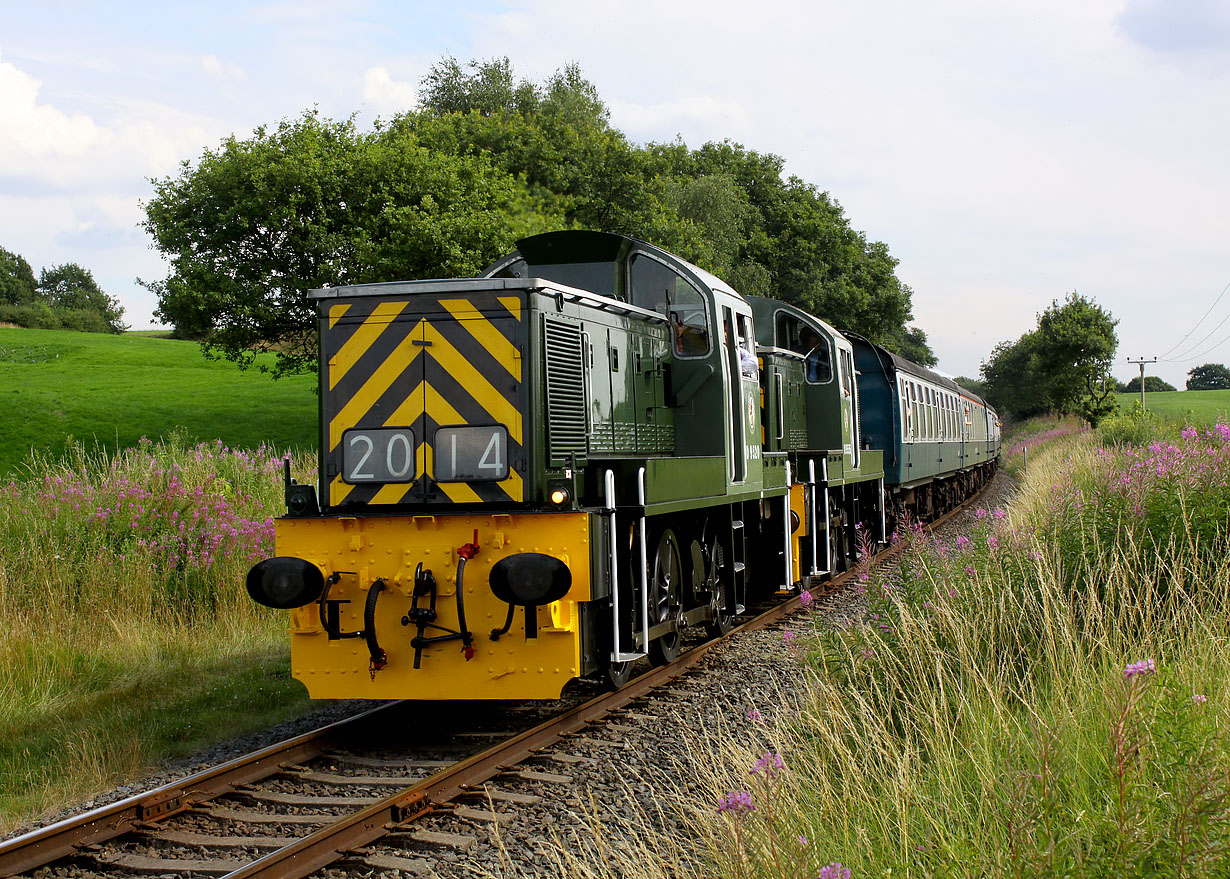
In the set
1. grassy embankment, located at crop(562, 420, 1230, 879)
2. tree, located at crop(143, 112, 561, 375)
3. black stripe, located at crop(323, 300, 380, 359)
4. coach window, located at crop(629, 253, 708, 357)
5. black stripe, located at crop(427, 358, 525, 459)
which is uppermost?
tree, located at crop(143, 112, 561, 375)

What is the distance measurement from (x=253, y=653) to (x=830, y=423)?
7904mm

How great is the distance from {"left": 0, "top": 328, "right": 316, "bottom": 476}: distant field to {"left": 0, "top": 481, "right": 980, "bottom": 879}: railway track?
680 inches

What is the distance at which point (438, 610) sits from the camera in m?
5.88

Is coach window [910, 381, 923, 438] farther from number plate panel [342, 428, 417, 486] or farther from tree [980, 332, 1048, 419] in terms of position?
tree [980, 332, 1048, 419]

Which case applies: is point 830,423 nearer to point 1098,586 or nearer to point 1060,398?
point 1098,586

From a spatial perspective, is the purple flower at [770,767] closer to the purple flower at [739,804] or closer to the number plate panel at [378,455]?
the purple flower at [739,804]

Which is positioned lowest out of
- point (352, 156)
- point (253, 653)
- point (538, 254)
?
point (253, 653)

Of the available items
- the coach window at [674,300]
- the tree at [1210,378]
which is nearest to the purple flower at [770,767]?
the coach window at [674,300]

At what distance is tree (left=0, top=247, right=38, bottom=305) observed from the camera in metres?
86.1

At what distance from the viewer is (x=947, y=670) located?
507 centimetres

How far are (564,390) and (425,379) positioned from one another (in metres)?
0.92

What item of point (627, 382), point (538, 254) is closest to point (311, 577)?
point (627, 382)

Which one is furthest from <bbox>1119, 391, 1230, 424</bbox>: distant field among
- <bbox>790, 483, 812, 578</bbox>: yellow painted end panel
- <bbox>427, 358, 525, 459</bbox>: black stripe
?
<bbox>427, 358, 525, 459</bbox>: black stripe

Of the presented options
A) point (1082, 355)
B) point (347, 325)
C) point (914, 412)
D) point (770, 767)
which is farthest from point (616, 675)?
point (1082, 355)
